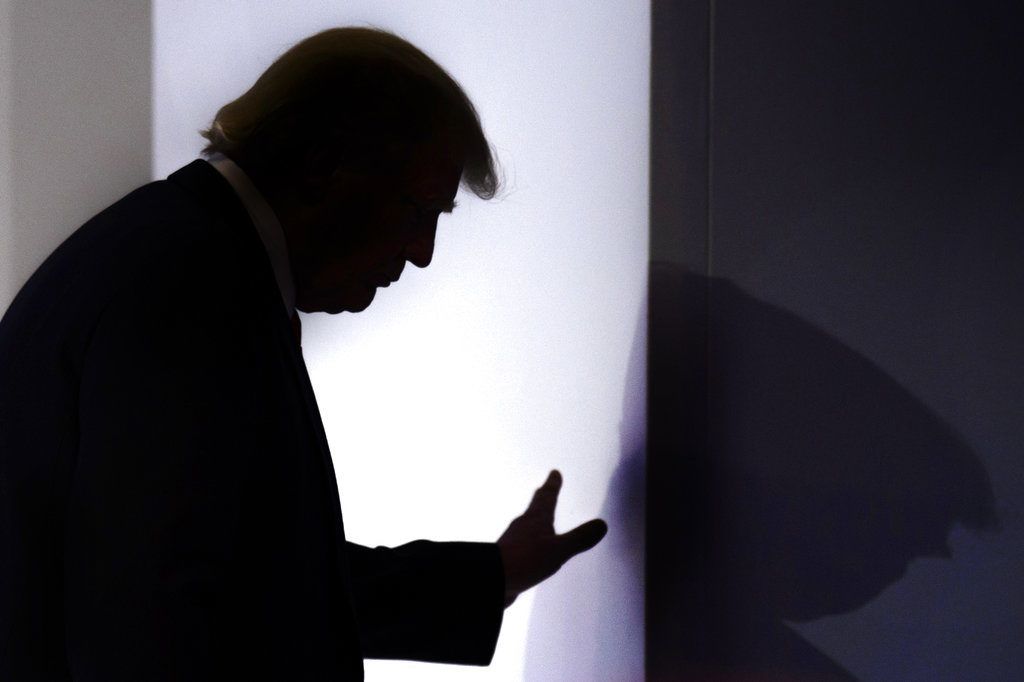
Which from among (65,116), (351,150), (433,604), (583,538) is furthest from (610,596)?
(65,116)

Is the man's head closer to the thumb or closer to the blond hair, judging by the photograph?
the blond hair

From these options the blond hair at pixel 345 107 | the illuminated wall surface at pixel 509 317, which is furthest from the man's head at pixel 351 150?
the illuminated wall surface at pixel 509 317

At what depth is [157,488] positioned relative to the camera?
2.10ft

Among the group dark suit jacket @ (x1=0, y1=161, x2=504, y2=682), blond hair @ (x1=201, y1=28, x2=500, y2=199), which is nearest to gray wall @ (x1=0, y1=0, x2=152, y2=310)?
blond hair @ (x1=201, y1=28, x2=500, y2=199)

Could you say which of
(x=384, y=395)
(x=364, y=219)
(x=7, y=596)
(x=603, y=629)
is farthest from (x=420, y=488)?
(x=7, y=596)

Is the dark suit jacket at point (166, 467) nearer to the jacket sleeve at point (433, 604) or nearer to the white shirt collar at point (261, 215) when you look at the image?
the white shirt collar at point (261, 215)

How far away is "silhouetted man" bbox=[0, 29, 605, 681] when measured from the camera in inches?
25.4

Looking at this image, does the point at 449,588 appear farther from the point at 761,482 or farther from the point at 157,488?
the point at 157,488

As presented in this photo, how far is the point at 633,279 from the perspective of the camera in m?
1.05

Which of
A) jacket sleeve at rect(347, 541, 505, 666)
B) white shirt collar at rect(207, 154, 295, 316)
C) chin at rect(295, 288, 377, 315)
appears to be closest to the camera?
white shirt collar at rect(207, 154, 295, 316)

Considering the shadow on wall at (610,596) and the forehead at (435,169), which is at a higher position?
the forehead at (435,169)

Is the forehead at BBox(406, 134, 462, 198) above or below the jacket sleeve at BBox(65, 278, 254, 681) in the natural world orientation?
above

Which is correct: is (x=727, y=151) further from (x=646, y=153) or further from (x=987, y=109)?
(x=987, y=109)

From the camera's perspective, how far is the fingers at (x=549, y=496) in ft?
3.49
